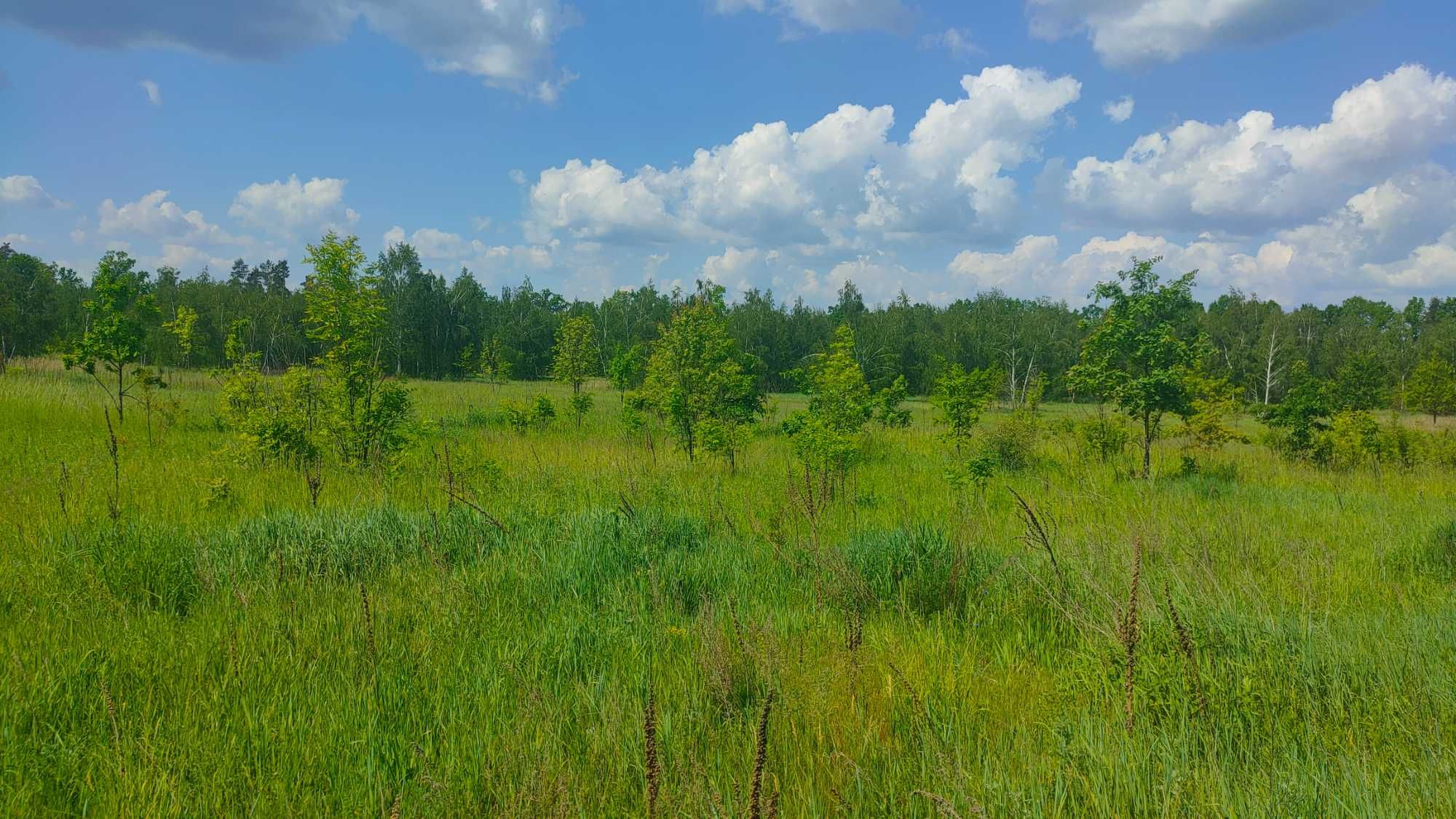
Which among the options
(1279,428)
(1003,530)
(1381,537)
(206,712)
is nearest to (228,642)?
(206,712)

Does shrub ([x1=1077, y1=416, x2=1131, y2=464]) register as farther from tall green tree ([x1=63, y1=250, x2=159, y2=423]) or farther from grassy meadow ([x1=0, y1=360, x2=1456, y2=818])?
tall green tree ([x1=63, y1=250, x2=159, y2=423])

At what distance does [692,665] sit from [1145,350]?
10385mm

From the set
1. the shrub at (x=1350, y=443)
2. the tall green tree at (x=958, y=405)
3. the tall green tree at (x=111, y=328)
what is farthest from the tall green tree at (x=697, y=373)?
the shrub at (x=1350, y=443)

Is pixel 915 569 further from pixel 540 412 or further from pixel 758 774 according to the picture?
pixel 540 412

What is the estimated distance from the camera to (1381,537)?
274 inches

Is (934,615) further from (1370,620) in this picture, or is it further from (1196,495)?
(1196,495)

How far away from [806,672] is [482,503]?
15.7 ft

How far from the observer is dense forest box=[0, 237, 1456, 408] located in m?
50.8

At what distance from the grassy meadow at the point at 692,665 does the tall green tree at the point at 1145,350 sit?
13.3 ft

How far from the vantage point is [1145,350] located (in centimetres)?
1066

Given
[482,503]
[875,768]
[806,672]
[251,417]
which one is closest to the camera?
[875,768]

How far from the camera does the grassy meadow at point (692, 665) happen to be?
93.0 inches

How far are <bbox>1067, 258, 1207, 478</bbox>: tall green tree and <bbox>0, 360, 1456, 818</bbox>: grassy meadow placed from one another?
4.05 metres

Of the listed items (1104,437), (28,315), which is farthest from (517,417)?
(28,315)
